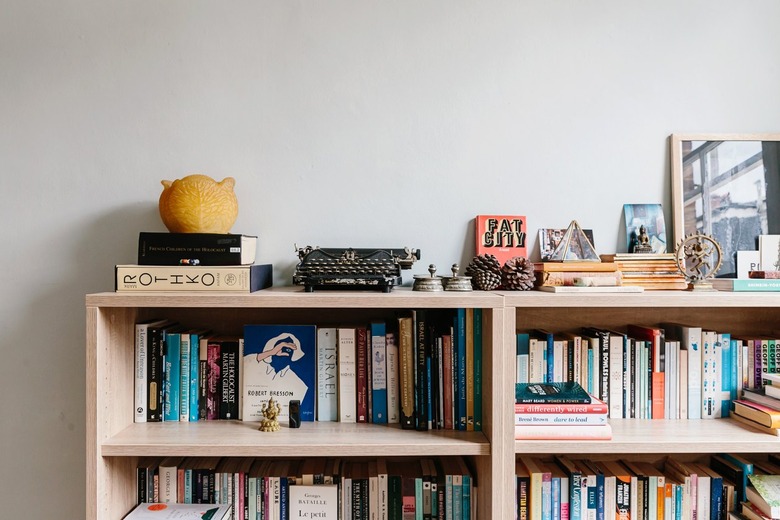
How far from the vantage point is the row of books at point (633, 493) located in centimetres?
129

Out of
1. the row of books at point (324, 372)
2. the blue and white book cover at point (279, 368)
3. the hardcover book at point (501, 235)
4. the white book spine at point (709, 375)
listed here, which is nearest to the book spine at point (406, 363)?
the row of books at point (324, 372)

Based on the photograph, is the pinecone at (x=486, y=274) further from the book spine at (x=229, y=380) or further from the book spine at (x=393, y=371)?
the book spine at (x=229, y=380)

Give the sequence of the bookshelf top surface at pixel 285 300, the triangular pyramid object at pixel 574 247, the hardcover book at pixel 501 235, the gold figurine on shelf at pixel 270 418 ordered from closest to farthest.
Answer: the bookshelf top surface at pixel 285 300
the gold figurine on shelf at pixel 270 418
the triangular pyramid object at pixel 574 247
the hardcover book at pixel 501 235

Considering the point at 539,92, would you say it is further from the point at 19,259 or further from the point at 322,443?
the point at 19,259

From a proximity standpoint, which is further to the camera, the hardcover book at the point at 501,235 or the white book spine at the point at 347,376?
the hardcover book at the point at 501,235

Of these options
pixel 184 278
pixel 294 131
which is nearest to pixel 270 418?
pixel 184 278

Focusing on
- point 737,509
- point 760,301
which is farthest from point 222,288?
point 737,509

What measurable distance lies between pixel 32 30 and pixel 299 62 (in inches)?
29.9

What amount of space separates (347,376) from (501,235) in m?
0.58

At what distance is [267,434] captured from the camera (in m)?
1.23

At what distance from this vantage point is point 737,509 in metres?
1.31

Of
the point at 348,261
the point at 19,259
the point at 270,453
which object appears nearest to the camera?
the point at 270,453

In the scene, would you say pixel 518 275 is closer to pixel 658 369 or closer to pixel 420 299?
pixel 420 299

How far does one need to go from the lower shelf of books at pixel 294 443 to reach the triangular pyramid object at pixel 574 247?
505 mm
